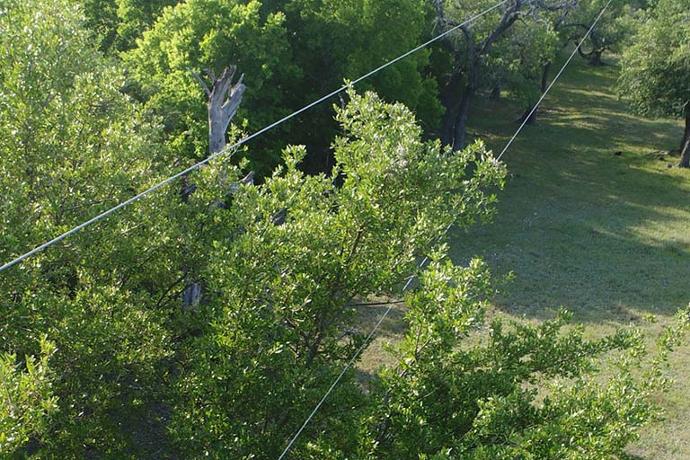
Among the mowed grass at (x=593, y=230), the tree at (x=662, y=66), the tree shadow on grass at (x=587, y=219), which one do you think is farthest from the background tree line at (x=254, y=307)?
the tree at (x=662, y=66)

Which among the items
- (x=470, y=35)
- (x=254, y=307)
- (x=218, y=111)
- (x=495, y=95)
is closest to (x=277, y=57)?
(x=218, y=111)

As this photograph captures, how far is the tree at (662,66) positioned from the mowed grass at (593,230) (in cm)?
331

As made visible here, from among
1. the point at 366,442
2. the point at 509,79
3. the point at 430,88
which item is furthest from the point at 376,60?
the point at 366,442

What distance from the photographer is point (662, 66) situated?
32562 mm

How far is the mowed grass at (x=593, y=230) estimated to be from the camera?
18.5 meters

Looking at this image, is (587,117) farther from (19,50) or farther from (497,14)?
(19,50)

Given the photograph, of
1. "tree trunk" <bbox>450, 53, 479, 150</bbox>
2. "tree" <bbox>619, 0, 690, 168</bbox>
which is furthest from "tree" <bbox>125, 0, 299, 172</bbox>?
"tree" <bbox>619, 0, 690, 168</bbox>

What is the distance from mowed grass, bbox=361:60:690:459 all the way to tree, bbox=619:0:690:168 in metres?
3.31

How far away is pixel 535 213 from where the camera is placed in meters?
27.8

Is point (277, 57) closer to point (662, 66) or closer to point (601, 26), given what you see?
point (662, 66)

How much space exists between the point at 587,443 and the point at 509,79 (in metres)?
30.0

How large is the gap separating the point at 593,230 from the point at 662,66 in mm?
11200

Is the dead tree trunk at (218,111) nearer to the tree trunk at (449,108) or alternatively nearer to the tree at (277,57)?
the tree at (277,57)

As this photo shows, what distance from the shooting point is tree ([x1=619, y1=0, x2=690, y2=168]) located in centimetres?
3216
